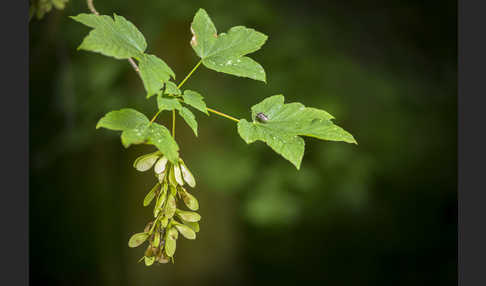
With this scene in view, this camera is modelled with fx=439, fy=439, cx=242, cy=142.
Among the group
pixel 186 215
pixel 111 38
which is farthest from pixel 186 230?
pixel 111 38

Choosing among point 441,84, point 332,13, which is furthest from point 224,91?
point 441,84

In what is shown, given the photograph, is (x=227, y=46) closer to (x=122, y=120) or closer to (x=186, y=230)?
(x=122, y=120)

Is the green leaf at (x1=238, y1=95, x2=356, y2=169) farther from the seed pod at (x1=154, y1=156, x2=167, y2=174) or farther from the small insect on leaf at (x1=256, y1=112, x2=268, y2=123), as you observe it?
the seed pod at (x1=154, y1=156, x2=167, y2=174)

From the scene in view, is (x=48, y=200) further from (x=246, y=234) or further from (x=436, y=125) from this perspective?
(x=436, y=125)

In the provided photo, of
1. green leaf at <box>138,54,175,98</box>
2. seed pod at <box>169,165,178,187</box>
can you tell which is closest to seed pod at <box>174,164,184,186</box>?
seed pod at <box>169,165,178,187</box>

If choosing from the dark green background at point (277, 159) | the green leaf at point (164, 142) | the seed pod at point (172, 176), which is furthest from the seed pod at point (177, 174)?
the dark green background at point (277, 159)
